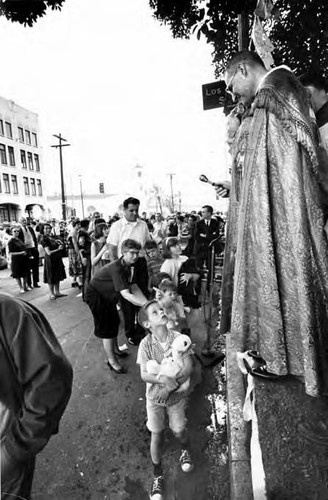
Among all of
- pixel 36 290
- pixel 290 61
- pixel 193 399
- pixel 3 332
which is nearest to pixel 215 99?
pixel 290 61

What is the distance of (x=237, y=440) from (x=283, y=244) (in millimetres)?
1619

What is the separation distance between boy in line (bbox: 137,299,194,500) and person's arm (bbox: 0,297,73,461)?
142 cm

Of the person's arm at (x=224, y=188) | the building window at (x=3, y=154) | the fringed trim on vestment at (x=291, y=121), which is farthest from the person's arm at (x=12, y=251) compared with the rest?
the building window at (x=3, y=154)

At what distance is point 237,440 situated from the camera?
8.02ft

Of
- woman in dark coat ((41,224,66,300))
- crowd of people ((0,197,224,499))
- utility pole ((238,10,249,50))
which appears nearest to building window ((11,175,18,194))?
crowd of people ((0,197,224,499))

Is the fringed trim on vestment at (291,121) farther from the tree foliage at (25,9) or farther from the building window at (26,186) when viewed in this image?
the building window at (26,186)

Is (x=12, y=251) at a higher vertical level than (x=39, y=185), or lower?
lower

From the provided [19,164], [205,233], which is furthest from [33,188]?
[205,233]

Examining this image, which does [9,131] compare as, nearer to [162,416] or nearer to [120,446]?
[120,446]

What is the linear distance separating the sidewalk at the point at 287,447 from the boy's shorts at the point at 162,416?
858mm

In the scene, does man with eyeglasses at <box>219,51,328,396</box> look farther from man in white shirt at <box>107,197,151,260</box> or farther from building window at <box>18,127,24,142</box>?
building window at <box>18,127,24,142</box>

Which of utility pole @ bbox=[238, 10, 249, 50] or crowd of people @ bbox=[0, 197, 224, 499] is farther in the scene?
utility pole @ bbox=[238, 10, 249, 50]

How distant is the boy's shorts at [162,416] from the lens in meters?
2.80

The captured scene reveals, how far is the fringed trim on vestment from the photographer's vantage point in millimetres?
1687
